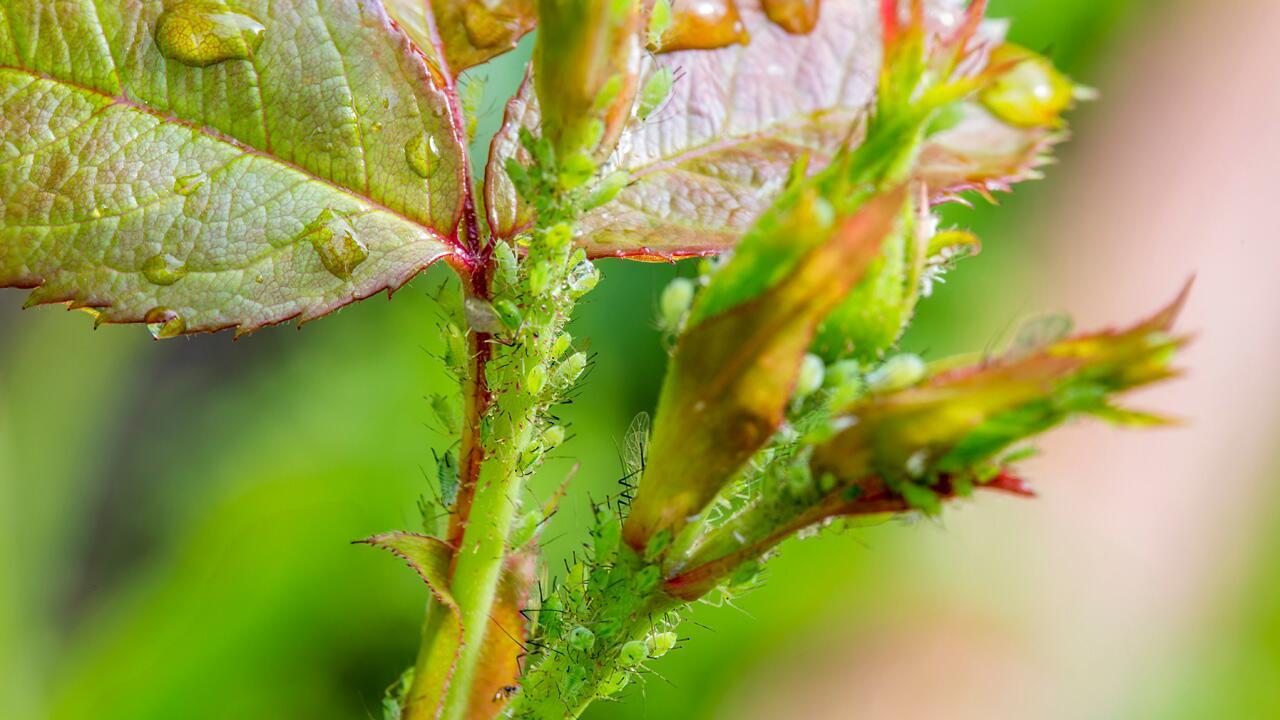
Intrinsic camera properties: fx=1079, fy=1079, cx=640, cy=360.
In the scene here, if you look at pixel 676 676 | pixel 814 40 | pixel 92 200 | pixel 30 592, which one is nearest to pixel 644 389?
pixel 676 676

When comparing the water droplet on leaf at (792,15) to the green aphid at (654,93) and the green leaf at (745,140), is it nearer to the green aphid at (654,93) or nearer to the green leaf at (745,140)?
the green leaf at (745,140)

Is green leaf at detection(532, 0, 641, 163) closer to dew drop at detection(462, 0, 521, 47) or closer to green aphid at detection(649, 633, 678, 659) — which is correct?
dew drop at detection(462, 0, 521, 47)

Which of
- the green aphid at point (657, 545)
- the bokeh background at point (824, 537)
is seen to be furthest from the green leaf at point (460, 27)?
the bokeh background at point (824, 537)

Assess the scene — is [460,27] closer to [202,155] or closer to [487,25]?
[487,25]

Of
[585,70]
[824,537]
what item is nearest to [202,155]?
[585,70]

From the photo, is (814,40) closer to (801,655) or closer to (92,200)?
(92,200)

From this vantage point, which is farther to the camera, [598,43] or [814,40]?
[814,40]

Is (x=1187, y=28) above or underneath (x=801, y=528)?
underneath
